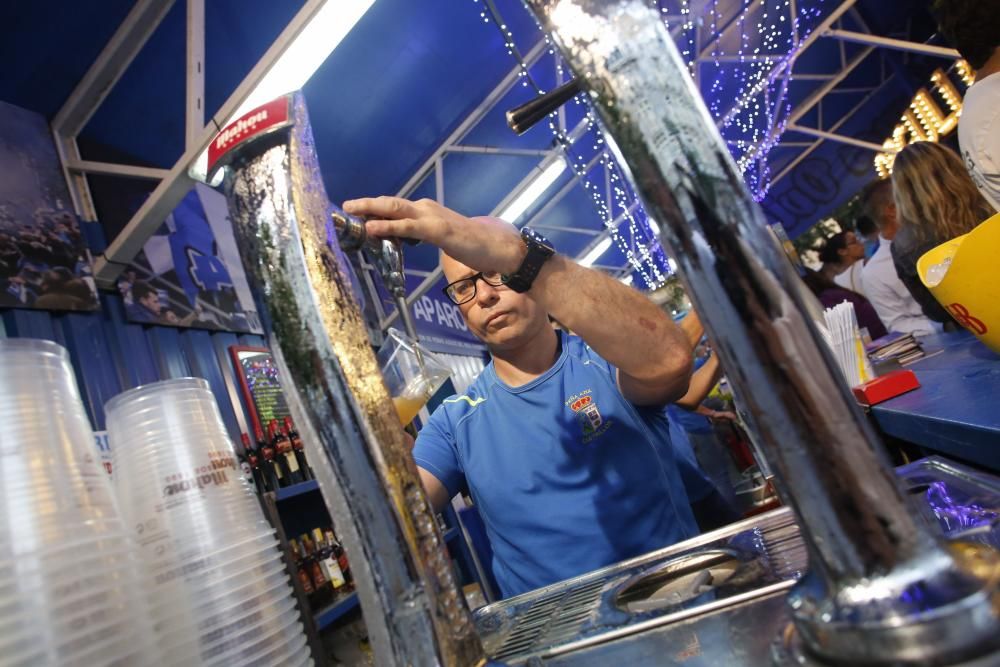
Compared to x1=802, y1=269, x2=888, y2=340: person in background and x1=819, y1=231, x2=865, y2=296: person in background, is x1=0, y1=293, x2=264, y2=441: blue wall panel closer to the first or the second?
x1=802, y1=269, x2=888, y2=340: person in background

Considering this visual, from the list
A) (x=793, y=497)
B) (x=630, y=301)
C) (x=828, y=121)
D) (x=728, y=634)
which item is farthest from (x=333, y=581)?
(x=828, y=121)

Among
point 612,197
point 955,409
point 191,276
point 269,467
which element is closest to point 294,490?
point 269,467

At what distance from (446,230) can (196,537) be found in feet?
1.35

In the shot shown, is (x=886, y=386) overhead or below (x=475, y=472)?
below

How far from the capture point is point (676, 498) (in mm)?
1353

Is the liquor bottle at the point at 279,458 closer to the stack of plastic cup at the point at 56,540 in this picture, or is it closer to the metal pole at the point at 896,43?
the stack of plastic cup at the point at 56,540

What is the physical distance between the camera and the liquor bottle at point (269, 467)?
3016 millimetres

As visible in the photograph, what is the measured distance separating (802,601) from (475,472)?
1277 millimetres

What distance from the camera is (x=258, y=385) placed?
3.35m

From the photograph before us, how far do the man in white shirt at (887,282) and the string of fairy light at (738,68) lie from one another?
5.36 ft

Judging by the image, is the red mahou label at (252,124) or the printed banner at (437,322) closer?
the red mahou label at (252,124)

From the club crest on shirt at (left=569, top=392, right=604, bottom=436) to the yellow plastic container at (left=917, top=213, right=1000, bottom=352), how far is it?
77 cm

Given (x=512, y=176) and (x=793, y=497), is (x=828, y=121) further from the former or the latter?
(x=793, y=497)

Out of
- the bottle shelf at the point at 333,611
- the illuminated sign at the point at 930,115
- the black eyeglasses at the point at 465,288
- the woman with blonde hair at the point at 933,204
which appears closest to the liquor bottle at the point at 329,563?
the bottle shelf at the point at 333,611
